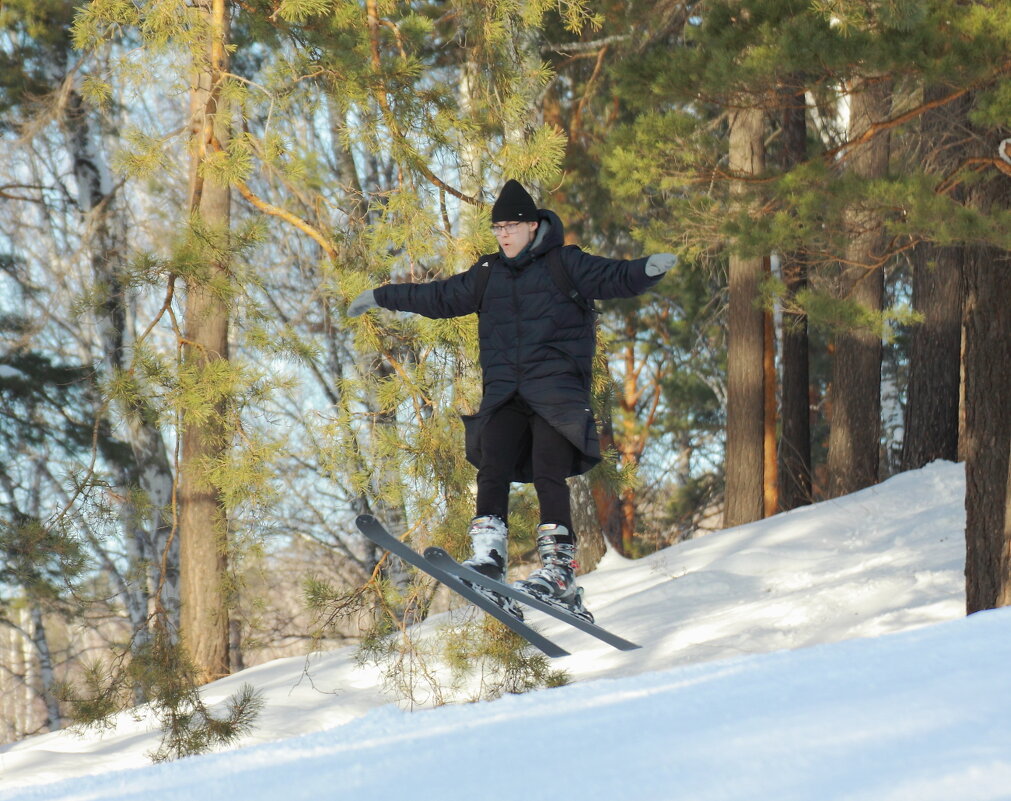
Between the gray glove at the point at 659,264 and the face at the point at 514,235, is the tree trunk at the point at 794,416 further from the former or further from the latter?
the gray glove at the point at 659,264

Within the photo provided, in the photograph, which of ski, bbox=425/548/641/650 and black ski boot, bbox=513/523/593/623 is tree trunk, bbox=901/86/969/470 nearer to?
black ski boot, bbox=513/523/593/623

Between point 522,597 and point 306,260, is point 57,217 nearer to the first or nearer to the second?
point 306,260

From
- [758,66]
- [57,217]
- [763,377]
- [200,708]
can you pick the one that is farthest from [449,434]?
[57,217]

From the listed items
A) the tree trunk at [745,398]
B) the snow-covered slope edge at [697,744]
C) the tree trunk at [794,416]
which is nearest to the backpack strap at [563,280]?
the snow-covered slope edge at [697,744]

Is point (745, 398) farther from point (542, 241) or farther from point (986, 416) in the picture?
point (542, 241)

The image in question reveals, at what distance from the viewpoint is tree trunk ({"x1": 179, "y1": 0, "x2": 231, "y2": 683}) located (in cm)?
576

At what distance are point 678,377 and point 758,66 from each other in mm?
10758

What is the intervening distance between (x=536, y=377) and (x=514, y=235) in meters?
0.54

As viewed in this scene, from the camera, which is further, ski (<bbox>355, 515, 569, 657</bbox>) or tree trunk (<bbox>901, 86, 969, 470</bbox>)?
tree trunk (<bbox>901, 86, 969, 470</bbox>)

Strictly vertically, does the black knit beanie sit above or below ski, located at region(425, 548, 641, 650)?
above

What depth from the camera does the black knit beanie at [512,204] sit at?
4184mm

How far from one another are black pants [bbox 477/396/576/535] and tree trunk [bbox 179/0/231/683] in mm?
1796

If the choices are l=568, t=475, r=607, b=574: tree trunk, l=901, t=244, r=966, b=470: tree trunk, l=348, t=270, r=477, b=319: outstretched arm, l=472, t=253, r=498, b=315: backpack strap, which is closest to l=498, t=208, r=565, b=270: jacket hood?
l=472, t=253, r=498, b=315: backpack strap


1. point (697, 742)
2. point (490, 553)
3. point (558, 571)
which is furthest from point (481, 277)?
point (697, 742)
